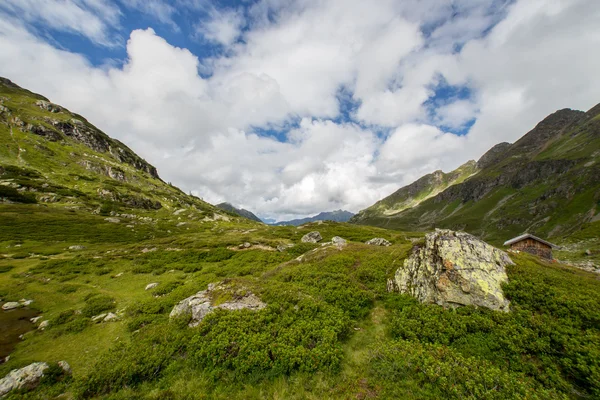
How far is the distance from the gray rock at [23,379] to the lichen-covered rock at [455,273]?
21.0m

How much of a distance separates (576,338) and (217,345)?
16.1 m

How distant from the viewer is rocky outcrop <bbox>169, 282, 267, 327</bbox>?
583 inches

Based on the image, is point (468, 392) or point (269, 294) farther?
point (269, 294)

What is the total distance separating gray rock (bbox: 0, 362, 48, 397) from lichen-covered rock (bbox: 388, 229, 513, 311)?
2098 centimetres

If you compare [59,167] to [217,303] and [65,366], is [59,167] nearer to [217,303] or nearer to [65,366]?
[65,366]

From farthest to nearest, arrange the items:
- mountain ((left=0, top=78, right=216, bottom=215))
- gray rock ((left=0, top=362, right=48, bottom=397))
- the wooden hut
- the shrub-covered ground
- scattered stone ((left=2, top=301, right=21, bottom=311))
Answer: mountain ((left=0, top=78, right=216, bottom=215)) < the wooden hut < scattered stone ((left=2, top=301, right=21, bottom=311)) < gray rock ((left=0, top=362, right=48, bottom=397)) < the shrub-covered ground

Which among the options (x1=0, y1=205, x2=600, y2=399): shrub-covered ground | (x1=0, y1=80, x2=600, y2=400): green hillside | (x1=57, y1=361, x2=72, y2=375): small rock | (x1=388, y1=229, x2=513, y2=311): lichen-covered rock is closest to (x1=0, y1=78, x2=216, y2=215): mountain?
(x1=0, y1=80, x2=600, y2=400): green hillside

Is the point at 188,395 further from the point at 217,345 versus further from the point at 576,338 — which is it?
the point at 576,338

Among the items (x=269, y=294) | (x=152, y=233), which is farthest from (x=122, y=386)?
(x=152, y=233)

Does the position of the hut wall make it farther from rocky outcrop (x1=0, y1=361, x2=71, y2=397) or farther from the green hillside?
rocky outcrop (x1=0, y1=361, x2=71, y2=397)

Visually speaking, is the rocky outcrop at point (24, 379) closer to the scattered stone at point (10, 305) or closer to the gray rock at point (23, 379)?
the gray rock at point (23, 379)

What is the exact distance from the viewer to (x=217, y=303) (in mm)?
15367

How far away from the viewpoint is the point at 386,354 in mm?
10391

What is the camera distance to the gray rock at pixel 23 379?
10.4m
